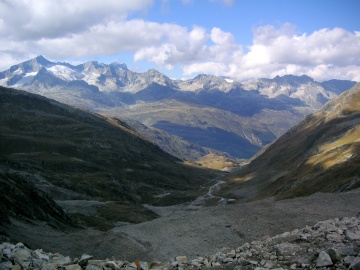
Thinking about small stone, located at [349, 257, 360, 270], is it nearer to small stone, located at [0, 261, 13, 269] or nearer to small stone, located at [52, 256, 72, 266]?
small stone, located at [52, 256, 72, 266]

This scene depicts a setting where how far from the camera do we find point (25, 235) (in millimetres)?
43344

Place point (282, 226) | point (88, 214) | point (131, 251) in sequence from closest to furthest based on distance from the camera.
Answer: point (131, 251), point (282, 226), point (88, 214)

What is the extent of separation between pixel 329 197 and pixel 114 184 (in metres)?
93.8

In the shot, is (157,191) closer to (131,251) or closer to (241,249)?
(131,251)

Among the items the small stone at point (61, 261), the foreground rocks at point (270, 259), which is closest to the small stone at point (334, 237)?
the foreground rocks at point (270, 259)

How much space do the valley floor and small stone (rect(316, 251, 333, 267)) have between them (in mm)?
21967

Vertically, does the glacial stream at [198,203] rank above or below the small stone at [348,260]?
below

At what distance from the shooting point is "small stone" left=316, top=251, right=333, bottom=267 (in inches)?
699

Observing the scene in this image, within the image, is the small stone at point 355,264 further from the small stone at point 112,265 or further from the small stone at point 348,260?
the small stone at point 112,265

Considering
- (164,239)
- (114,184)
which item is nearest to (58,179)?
(114,184)

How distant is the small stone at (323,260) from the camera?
17.8 meters

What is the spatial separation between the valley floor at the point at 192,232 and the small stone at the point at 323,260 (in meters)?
22.0

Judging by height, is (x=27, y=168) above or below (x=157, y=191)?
above

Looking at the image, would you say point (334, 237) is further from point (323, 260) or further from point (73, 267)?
point (73, 267)
